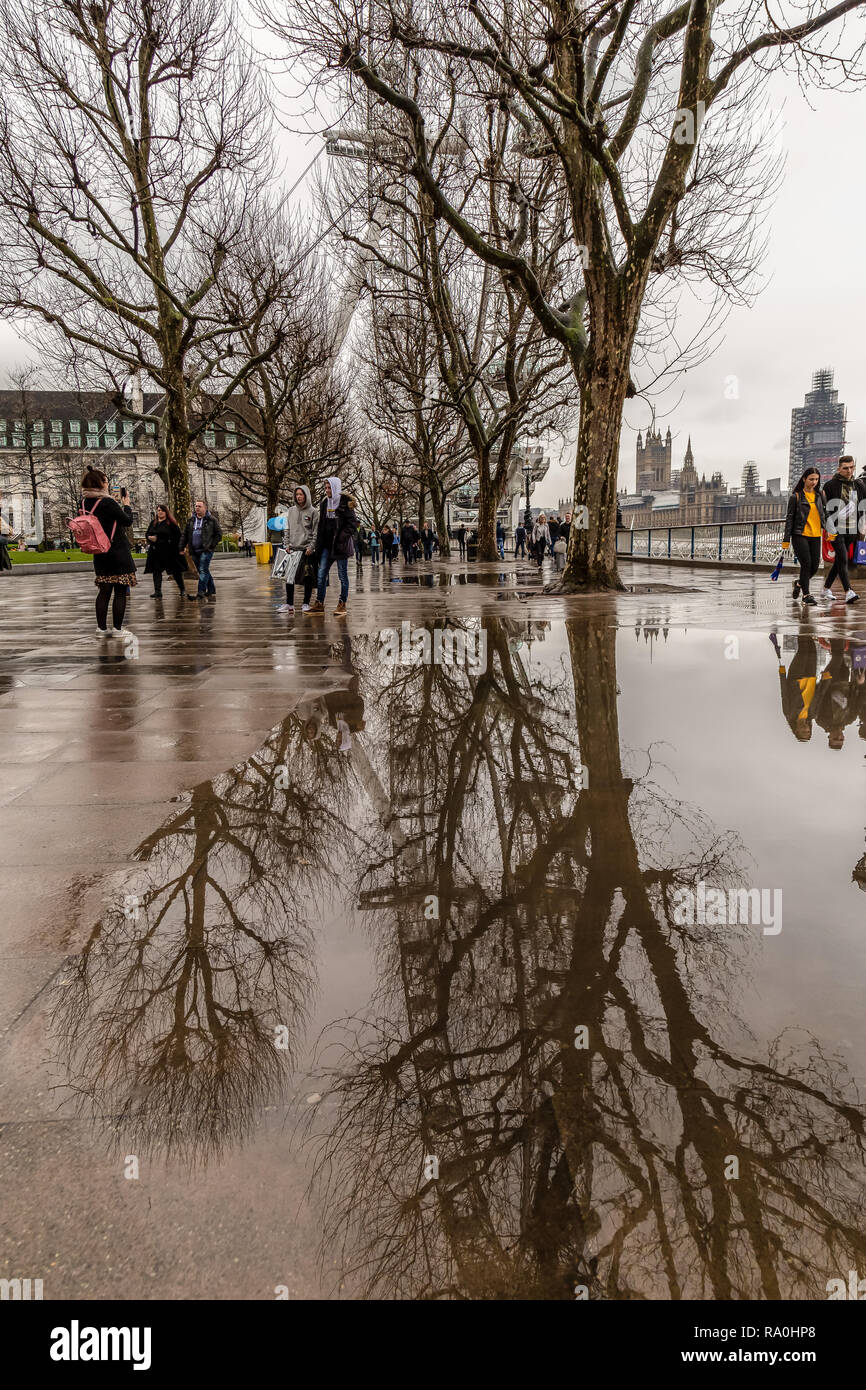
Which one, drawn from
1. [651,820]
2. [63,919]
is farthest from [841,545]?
[63,919]

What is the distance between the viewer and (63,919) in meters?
2.83

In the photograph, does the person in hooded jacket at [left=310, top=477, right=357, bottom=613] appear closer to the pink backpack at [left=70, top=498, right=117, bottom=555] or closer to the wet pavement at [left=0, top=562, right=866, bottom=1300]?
the pink backpack at [left=70, top=498, right=117, bottom=555]

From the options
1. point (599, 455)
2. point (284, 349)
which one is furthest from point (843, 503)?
point (284, 349)

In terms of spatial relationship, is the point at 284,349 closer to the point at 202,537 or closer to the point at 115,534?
the point at 202,537

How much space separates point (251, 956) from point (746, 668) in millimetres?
5753

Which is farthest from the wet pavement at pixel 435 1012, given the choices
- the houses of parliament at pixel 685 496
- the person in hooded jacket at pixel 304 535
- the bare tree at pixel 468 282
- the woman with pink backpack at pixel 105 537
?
the houses of parliament at pixel 685 496

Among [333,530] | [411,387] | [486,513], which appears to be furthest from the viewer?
[486,513]

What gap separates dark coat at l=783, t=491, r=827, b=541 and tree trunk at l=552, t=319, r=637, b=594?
281 centimetres

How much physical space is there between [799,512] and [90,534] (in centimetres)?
940

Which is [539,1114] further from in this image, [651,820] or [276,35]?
[276,35]

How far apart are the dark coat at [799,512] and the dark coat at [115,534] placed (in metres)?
8.94

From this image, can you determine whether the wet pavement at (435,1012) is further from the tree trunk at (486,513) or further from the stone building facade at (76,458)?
the stone building facade at (76,458)

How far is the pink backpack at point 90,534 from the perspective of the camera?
894 centimetres

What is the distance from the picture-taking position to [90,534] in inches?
360
